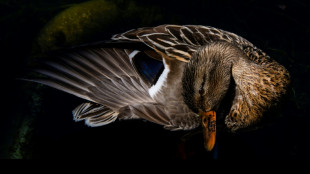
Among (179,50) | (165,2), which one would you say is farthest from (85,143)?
(165,2)

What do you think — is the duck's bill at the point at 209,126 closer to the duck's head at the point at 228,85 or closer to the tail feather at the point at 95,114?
the duck's head at the point at 228,85

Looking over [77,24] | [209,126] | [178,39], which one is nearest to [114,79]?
[178,39]

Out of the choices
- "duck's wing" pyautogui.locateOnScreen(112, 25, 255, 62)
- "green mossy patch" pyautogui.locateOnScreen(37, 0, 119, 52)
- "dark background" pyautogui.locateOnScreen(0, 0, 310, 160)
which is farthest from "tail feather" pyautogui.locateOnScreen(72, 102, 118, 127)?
"green mossy patch" pyautogui.locateOnScreen(37, 0, 119, 52)

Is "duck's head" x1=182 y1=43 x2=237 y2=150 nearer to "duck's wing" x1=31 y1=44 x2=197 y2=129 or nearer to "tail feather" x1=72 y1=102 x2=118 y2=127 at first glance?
"duck's wing" x1=31 y1=44 x2=197 y2=129

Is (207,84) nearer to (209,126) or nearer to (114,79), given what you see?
(209,126)

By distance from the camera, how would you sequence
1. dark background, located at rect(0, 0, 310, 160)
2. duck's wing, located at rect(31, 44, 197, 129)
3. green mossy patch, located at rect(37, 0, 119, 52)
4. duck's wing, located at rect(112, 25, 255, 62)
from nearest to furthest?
duck's wing, located at rect(31, 44, 197, 129) < duck's wing, located at rect(112, 25, 255, 62) < dark background, located at rect(0, 0, 310, 160) < green mossy patch, located at rect(37, 0, 119, 52)

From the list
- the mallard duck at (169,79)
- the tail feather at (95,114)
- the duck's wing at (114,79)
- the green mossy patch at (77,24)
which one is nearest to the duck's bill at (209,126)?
the mallard duck at (169,79)

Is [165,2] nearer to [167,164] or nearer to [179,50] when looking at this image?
[179,50]
